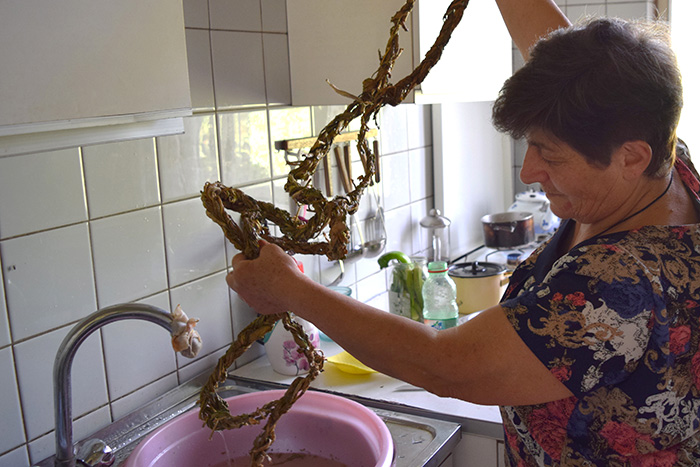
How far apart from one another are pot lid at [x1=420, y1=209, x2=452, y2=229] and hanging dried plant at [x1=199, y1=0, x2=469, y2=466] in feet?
5.28

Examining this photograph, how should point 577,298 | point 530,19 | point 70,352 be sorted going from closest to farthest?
point 577,298, point 70,352, point 530,19

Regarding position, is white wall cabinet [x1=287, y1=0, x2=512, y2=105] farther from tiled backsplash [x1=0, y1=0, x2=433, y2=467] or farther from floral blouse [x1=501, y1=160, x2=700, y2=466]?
floral blouse [x1=501, y1=160, x2=700, y2=466]

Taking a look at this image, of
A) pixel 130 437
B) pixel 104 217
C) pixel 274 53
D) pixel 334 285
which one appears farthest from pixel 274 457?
pixel 274 53

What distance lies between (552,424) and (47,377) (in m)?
0.88

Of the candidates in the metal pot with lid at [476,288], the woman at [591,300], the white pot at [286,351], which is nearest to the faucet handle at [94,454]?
the white pot at [286,351]

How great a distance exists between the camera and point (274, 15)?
172cm

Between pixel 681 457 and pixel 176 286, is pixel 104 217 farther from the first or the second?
Answer: pixel 681 457

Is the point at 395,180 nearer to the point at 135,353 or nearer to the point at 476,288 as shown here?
the point at 476,288

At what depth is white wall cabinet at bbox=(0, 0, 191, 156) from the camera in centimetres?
79

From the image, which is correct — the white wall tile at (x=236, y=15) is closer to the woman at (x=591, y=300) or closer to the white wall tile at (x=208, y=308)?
the white wall tile at (x=208, y=308)

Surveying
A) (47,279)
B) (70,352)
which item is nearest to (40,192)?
(47,279)

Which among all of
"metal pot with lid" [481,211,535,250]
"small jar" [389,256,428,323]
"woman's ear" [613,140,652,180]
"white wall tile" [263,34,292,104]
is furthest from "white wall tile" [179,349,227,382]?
"metal pot with lid" [481,211,535,250]

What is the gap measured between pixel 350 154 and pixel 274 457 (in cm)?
94

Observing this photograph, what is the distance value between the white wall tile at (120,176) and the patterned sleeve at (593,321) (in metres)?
0.84
